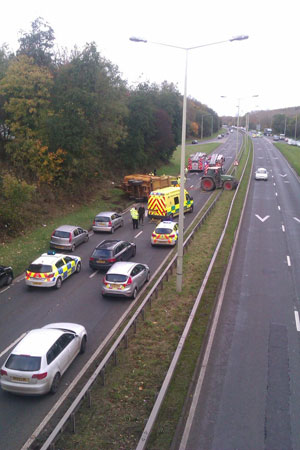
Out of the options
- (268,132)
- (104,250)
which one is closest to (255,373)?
(104,250)

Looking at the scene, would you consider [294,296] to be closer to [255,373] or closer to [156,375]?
[255,373]

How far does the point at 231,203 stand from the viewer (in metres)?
36.1

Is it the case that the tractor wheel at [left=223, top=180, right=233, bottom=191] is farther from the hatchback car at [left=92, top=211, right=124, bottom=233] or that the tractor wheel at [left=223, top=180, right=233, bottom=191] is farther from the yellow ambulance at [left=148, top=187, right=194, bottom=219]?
the hatchback car at [left=92, top=211, right=124, bottom=233]

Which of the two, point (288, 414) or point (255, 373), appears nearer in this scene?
point (288, 414)

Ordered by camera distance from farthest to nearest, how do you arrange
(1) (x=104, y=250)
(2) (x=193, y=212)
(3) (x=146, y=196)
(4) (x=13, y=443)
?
(3) (x=146, y=196) < (2) (x=193, y=212) < (1) (x=104, y=250) < (4) (x=13, y=443)

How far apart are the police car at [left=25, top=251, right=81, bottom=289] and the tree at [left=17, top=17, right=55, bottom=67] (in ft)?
90.7

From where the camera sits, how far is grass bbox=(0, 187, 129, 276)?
23.2m

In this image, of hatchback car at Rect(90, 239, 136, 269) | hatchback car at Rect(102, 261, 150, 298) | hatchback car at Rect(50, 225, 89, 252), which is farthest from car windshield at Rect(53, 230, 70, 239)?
hatchback car at Rect(102, 261, 150, 298)

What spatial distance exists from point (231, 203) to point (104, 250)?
17.9 meters

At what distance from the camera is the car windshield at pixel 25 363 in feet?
35.8

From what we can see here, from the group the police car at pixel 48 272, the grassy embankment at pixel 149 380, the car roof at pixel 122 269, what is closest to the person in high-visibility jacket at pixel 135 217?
the police car at pixel 48 272

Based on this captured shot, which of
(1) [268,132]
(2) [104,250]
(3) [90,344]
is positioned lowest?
(3) [90,344]

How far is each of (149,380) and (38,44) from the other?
3812cm

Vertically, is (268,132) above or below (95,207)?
above
